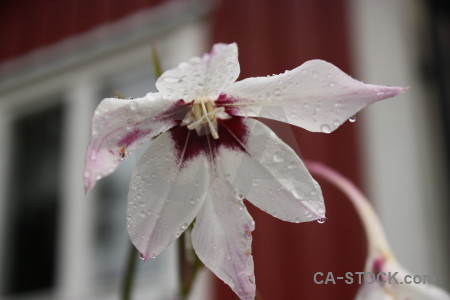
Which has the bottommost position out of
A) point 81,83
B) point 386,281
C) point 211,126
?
point 386,281

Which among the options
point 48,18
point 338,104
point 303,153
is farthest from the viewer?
point 48,18

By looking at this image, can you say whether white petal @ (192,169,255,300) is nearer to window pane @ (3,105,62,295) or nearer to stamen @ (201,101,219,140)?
stamen @ (201,101,219,140)

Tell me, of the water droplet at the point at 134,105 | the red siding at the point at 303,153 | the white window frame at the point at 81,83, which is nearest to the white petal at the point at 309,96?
the water droplet at the point at 134,105

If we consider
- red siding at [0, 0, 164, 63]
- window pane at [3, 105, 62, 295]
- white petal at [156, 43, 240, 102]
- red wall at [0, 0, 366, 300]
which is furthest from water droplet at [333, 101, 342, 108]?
window pane at [3, 105, 62, 295]

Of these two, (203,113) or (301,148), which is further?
(301,148)

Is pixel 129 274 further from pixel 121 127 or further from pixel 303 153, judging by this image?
pixel 303 153

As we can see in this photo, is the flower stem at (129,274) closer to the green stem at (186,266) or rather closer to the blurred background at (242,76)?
the green stem at (186,266)

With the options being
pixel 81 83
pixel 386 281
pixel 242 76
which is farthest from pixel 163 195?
pixel 81 83
